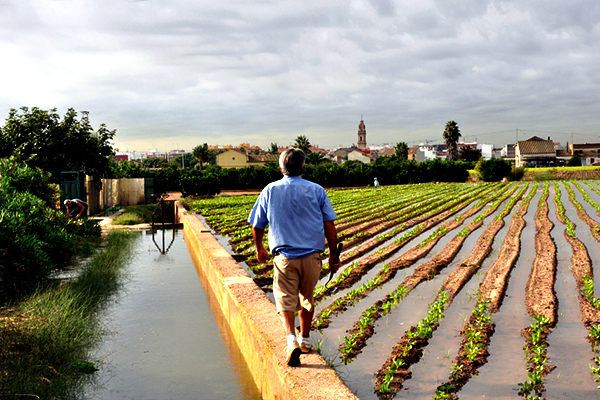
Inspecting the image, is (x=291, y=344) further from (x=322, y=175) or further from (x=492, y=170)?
(x=492, y=170)

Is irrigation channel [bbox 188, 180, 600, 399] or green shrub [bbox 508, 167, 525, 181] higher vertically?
green shrub [bbox 508, 167, 525, 181]

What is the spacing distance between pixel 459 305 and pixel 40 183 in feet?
32.8

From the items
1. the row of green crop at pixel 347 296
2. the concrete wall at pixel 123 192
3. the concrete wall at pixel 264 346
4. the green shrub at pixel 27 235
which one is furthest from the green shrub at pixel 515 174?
the concrete wall at pixel 264 346

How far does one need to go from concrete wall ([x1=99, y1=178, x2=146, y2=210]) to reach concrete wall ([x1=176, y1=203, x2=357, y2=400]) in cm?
1801

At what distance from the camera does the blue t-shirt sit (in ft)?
13.5

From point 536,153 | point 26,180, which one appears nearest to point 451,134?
point 536,153

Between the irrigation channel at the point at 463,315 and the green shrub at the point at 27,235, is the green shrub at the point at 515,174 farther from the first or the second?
the green shrub at the point at 27,235

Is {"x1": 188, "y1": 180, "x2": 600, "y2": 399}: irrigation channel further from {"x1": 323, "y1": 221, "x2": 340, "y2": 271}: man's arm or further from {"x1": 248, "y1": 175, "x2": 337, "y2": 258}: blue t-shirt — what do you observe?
{"x1": 248, "y1": 175, "x2": 337, "y2": 258}: blue t-shirt

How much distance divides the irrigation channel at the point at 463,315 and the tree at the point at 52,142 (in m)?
11.6

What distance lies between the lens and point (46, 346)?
500 cm

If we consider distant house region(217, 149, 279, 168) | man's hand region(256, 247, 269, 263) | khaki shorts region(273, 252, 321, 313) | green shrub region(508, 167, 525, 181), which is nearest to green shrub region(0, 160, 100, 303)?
man's hand region(256, 247, 269, 263)

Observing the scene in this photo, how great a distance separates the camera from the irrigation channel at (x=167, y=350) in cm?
470

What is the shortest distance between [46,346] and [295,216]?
265 cm

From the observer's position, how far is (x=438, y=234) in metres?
13.5
